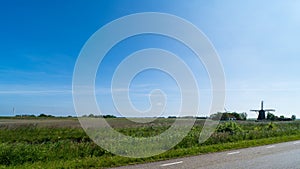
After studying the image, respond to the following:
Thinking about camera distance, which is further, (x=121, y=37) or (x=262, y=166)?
(x=121, y=37)

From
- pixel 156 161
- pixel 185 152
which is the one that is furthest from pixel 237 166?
pixel 185 152

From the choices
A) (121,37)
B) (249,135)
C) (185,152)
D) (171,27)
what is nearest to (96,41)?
(121,37)

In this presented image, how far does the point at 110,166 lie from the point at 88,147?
387 cm

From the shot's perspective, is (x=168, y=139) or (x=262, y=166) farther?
(x=168, y=139)

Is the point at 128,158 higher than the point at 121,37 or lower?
lower

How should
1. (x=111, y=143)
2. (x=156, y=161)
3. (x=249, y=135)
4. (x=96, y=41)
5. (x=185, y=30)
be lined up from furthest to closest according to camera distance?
(x=249, y=135) → (x=185, y=30) → (x=111, y=143) → (x=96, y=41) → (x=156, y=161)

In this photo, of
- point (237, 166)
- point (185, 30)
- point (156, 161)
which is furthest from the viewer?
point (185, 30)

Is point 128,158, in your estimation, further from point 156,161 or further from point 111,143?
point 111,143

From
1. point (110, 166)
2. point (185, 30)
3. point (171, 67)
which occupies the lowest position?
point (110, 166)

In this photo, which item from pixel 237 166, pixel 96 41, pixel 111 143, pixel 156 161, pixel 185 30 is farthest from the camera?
pixel 185 30

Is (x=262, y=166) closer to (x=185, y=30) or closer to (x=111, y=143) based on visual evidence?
(x=111, y=143)

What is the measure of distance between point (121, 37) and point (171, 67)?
4.10m

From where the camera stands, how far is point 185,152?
12672mm

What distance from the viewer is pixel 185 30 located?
15094mm
